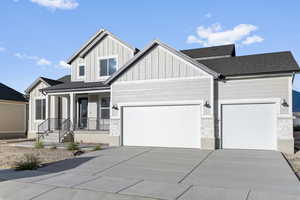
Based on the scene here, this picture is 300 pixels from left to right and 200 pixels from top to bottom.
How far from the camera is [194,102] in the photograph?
44.2 ft

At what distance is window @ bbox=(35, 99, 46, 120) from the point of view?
66.7 feet

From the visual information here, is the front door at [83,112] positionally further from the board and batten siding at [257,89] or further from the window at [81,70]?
the board and batten siding at [257,89]

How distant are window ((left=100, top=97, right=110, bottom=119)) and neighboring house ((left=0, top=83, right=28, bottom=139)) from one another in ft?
34.8

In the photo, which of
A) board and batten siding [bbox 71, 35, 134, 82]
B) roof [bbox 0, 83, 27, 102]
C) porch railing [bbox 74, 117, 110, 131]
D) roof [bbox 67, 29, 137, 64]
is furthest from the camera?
roof [bbox 0, 83, 27, 102]

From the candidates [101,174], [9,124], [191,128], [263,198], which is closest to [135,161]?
[101,174]

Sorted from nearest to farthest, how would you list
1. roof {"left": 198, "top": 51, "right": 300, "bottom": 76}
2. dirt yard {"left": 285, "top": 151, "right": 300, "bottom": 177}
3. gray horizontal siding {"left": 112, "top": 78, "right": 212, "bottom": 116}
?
dirt yard {"left": 285, "top": 151, "right": 300, "bottom": 177}, roof {"left": 198, "top": 51, "right": 300, "bottom": 76}, gray horizontal siding {"left": 112, "top": 78, "right": 212, "bottom": 116}

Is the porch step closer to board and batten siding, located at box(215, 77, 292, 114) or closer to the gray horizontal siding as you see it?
the gray horizontal siding

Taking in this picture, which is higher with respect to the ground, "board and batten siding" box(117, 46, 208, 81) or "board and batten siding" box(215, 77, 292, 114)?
"board and batten siding" box(117, 46, 208, 81)

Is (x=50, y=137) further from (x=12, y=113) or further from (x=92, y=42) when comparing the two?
(x=12, y=113)

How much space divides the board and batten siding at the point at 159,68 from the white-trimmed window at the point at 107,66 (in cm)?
326

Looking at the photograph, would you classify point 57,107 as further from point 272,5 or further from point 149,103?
point 272,5

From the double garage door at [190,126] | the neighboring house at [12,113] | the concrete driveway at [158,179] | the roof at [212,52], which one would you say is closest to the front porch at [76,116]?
the double garage door at [190,126]

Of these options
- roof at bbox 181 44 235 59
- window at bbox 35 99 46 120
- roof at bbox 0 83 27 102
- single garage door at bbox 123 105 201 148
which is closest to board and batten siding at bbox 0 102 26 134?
roof at bbox 0 83 27 102

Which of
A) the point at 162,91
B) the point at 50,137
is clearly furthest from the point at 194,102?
the point at 50,137
